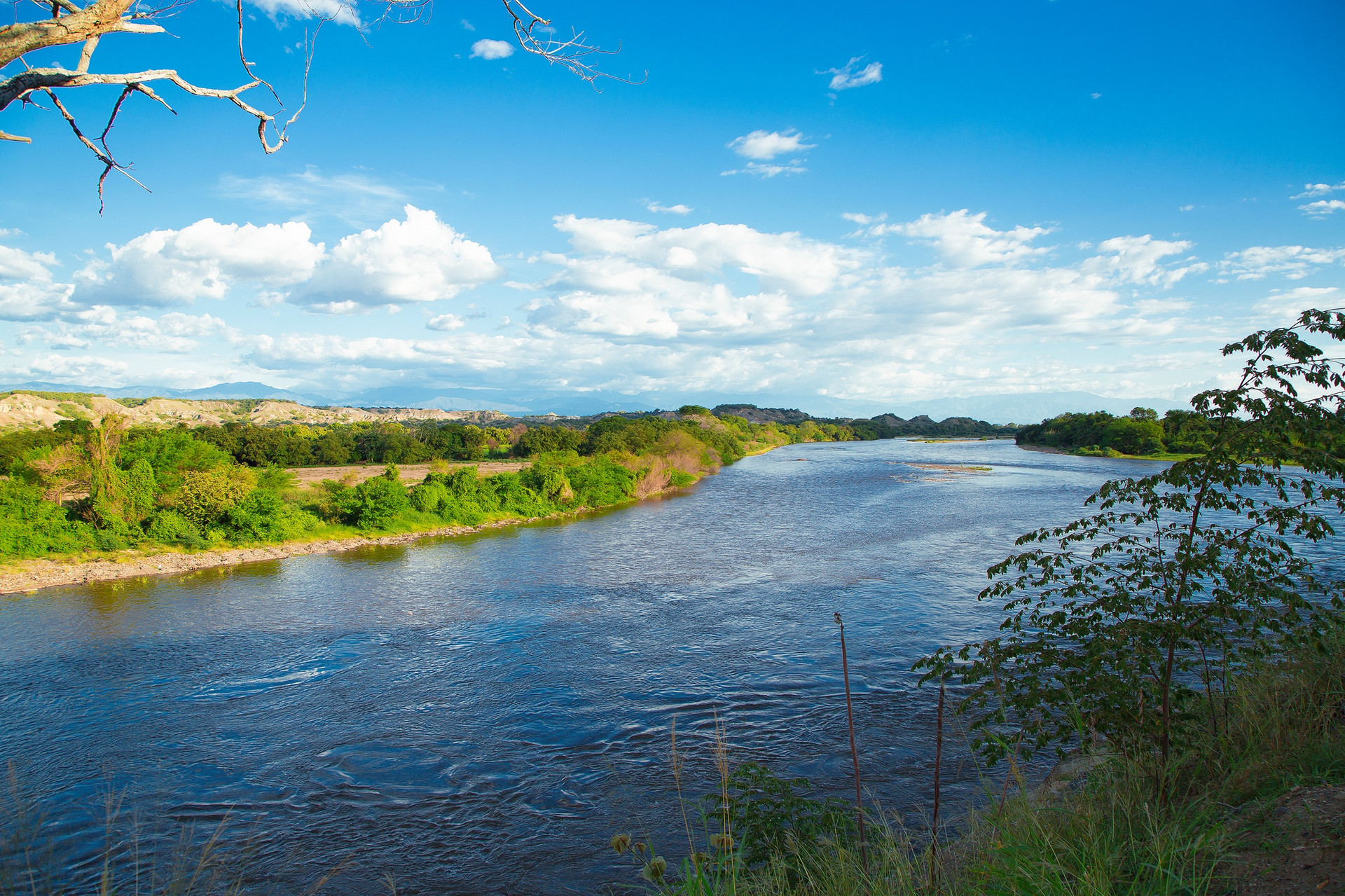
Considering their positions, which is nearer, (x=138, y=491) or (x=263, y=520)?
(x=138, y=491)

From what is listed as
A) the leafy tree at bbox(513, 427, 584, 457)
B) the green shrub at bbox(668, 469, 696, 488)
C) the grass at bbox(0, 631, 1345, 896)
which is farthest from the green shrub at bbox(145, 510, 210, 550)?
the leafy tree at bbox(513, 427, 584, 457)

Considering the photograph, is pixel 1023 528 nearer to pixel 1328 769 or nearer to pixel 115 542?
pixel 1328 769

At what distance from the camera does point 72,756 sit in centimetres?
1048

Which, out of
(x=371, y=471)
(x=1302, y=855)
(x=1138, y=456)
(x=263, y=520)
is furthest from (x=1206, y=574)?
(x=1138, y=456)

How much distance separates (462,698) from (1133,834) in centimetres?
1092

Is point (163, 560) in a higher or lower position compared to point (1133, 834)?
lower

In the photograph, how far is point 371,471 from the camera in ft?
166

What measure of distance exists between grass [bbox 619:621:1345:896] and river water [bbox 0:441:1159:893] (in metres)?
2.71

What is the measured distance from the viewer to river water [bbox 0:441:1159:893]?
8352 millimetres

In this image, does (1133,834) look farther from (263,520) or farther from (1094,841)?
(263,520)

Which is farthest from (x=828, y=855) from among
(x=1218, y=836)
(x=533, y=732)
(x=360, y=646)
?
(x=360, y=646)

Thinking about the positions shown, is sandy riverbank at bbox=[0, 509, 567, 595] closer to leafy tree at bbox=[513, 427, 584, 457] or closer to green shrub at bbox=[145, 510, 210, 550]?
green shrub at bbox=[145, 510, 210, 550]

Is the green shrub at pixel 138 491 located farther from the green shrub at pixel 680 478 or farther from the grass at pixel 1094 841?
the green shrub at pixel 680 478

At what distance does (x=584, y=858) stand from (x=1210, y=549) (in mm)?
6966
